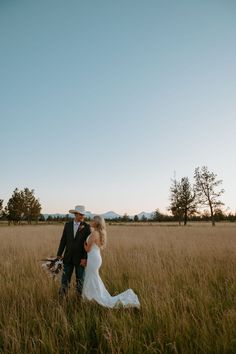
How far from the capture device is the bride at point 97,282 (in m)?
5.44

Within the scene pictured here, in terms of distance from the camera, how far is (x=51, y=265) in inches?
262

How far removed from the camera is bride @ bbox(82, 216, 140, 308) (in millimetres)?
5439

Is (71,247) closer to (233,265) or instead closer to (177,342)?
(177,342)

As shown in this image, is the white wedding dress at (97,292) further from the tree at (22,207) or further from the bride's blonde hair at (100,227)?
the tree at (22,207)

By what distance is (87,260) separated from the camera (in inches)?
250

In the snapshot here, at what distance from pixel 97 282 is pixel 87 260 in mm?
575

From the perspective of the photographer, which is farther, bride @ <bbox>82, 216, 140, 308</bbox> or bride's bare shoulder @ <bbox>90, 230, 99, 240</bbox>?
bride's bare shoulder @ <bbox>90, 230, 99, 240</bbox>

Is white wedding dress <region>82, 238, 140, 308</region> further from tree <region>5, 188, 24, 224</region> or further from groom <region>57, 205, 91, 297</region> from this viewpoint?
tree <region>5, 188, 24, 224</region>

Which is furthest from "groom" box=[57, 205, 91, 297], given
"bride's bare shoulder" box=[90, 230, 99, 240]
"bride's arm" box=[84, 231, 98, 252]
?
"bride's bare shoulder" box=[90, 230, 99, 240]

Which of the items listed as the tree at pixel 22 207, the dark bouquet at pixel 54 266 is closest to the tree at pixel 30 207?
the tree at pixel 22 207

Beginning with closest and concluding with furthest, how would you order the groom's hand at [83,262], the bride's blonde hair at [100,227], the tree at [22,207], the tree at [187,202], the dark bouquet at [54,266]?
the bride's blonde hair at [100,227] → the groom's hand at [83,262] → the dark bouquet at [54,266] → the tree at [187,202] → the tree at [22,207]

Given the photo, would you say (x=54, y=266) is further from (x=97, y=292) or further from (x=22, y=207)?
(x=22, y=207)

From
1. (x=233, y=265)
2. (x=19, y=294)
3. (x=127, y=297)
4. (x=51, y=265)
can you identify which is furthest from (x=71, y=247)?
(x=233, y=265)

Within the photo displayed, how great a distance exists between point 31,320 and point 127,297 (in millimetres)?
1702
